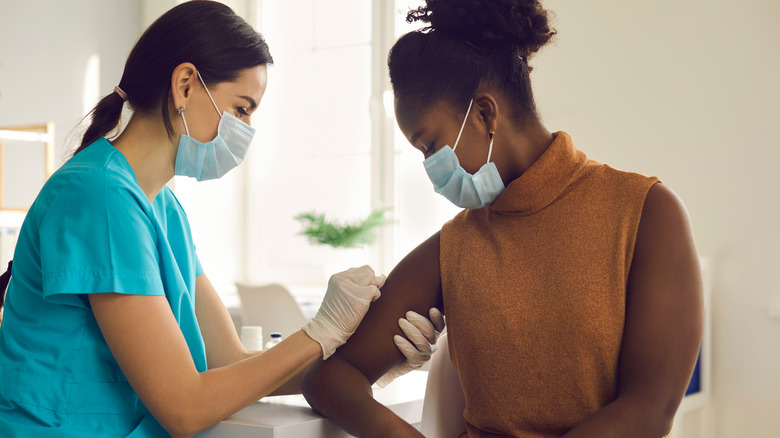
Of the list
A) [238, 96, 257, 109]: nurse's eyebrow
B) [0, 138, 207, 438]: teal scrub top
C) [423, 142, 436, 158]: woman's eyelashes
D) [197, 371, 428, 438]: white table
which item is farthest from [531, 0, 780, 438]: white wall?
[0, 138, 207, 438]: teal scrub top

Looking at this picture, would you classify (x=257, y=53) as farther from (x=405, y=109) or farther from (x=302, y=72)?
(x=302, y=72)

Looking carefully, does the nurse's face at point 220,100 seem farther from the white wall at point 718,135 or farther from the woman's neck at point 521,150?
the white wall at point 718,135

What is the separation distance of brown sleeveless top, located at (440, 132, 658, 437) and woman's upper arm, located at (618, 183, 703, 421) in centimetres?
2

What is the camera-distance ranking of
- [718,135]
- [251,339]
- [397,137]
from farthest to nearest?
[397,137] < [718,135] < [251,339]

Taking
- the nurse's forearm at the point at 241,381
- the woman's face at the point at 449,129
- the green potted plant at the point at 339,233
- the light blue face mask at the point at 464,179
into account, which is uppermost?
the woman's face at the point at 449,129

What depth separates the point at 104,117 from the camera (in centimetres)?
120

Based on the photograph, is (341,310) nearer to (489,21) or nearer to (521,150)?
(521,150)

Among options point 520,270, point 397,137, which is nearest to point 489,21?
point 520,270

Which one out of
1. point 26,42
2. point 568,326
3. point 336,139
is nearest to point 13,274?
point 568,326

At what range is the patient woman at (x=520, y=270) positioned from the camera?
930 mm

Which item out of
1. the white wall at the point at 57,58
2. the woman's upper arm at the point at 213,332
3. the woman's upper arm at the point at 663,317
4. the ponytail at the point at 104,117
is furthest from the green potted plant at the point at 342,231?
the woman's upper arm at the point at 663,317

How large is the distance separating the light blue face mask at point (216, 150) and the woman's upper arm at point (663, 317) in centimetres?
70

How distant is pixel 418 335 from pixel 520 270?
20 cm

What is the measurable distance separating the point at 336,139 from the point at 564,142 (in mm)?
3087
